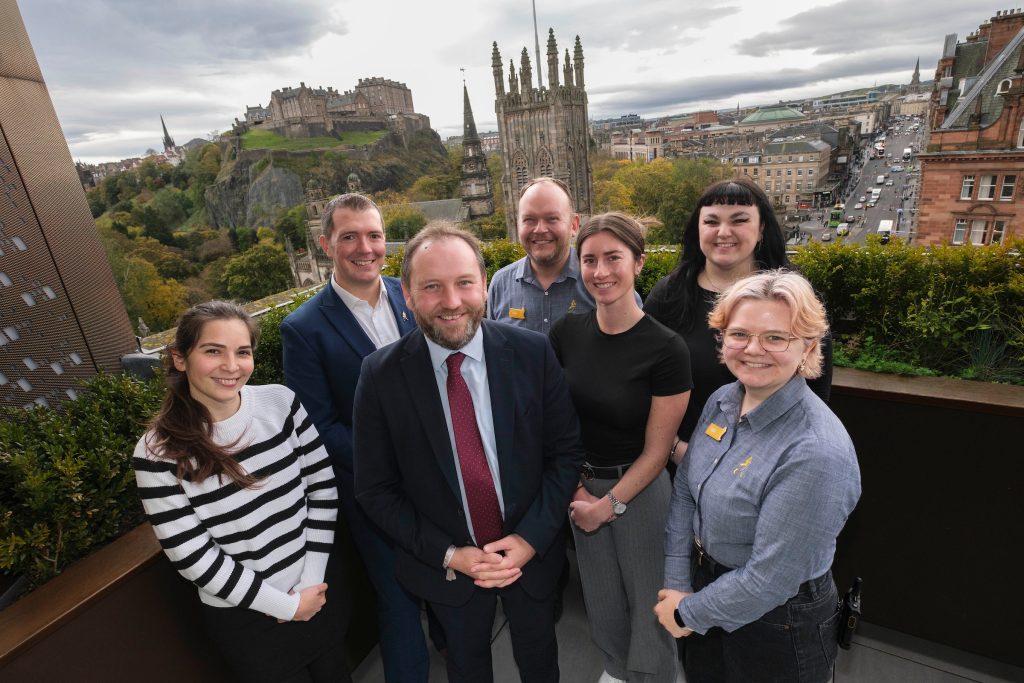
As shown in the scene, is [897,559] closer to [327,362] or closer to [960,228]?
[327,362]

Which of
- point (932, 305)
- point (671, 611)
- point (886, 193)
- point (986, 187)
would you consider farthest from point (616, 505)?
point (886, 193)

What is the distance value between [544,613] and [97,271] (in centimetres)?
379

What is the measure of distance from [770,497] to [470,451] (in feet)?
2.80

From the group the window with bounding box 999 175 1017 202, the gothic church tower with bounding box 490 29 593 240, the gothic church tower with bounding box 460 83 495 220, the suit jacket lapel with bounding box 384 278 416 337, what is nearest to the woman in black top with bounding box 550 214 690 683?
the suit jacket lapel with bounding box 384 278 416 337

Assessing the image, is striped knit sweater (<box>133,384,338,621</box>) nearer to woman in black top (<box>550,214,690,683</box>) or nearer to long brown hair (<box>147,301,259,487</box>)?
long brown hair (<box>147,301,259,487</box>)

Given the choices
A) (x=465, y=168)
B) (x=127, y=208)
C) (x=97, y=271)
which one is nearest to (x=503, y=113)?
(x=465, y=168)

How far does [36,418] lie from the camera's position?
1965mm

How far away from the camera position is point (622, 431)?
1.77 metres

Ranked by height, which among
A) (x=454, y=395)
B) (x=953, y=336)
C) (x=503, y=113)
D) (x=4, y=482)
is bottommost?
(x=953, y=336)

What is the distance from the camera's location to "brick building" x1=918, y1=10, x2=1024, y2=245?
881 centimetres

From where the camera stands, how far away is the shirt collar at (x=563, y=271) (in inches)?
95.7

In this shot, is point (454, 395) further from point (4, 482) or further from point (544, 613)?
point (4, 482)

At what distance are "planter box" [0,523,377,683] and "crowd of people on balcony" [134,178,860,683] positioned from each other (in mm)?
190

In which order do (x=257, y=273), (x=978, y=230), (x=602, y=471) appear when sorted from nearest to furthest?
(x=602, y=471) < (x=978, y=230) < (x=257, y=273)
